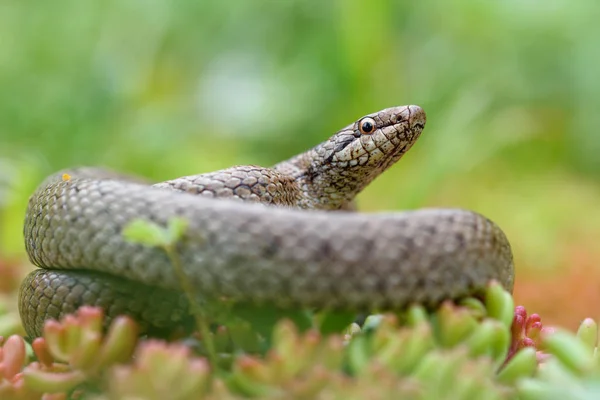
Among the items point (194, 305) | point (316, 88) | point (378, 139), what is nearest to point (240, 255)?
point (194, 305)

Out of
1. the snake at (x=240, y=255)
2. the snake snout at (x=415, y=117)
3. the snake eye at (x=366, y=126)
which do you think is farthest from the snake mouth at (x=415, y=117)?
the snake at (x=240, y=255)

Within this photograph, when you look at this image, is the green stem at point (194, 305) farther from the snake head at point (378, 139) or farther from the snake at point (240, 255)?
the snake head at point (378, 139)

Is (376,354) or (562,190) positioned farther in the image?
(562,190)

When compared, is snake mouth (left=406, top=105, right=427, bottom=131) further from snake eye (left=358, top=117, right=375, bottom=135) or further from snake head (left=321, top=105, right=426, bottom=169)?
snake eye (left=358, top=117, right=375, bottom=135)

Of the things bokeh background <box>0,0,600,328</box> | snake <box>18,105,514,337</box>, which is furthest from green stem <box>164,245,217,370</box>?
bokeh background <box>0,0,600,328</box>

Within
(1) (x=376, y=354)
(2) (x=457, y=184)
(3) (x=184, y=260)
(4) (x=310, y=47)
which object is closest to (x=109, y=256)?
(3) (x=184, y=260)

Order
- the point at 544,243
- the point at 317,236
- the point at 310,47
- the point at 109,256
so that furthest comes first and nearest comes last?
the point at 310,47 < the point at 544,243 < the point at 109,256 < the point at 317,236

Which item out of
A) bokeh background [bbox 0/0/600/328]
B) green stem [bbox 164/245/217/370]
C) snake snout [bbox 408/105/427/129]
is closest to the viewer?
green stem [bbox 164/245/217/370]

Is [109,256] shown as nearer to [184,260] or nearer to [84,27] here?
[184,260]
